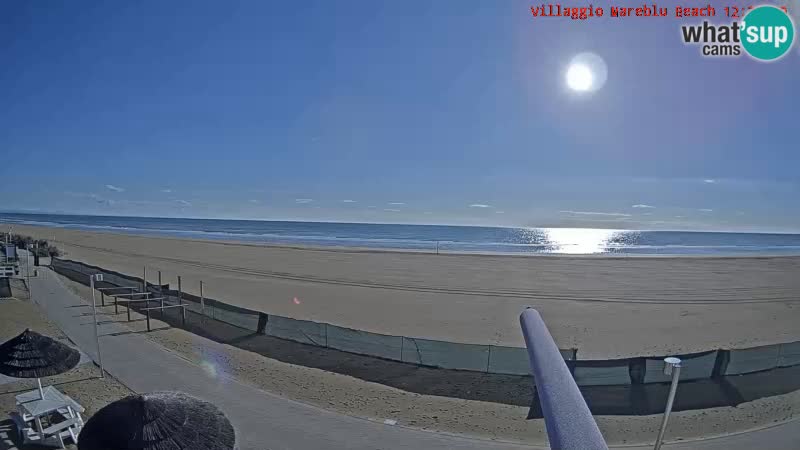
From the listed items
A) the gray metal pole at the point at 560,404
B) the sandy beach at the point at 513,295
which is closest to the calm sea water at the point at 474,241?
the sandy beach at the point at 513,295

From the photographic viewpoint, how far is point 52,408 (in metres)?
7.27

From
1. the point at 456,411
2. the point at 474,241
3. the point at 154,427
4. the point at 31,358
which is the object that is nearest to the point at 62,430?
the point at 31,358

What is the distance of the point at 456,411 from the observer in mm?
8750

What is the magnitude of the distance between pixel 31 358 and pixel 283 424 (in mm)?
4574

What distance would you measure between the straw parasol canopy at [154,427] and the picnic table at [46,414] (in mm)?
3727

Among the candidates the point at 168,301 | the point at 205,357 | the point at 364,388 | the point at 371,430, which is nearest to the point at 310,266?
the point at 168,301

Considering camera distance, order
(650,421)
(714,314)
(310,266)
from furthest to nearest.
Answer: (310,266), (714,314), (650,421)

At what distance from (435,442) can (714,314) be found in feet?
60.7

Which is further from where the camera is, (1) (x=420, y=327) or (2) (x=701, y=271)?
(2) (x=701, y=271)

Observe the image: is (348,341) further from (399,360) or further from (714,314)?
(714,314)

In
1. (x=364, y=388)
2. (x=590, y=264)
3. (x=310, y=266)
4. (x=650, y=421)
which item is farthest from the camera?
(x=590, y=264)

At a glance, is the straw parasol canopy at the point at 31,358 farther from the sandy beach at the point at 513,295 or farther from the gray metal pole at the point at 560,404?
the sandy beach at the point at 513,295

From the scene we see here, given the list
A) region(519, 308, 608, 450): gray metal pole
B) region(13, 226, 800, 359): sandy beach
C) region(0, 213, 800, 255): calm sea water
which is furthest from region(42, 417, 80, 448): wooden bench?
region(0, 213, 800, 255): calm sea water

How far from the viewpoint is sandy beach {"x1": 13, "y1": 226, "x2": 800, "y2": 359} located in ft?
50.5
